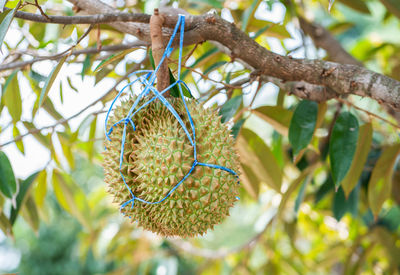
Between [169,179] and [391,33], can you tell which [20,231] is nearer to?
[169,179]

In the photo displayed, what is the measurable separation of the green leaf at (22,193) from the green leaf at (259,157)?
1.99 ft

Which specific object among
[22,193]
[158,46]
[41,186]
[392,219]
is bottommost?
[392,219]

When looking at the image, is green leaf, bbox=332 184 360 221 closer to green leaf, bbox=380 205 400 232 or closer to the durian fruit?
green leaf, bbox=380 205 400 232

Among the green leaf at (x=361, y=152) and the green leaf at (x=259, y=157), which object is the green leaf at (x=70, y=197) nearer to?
the green leaf at (x=259, y=157)

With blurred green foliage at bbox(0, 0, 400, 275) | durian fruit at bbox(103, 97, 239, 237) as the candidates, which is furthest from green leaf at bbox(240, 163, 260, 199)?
durian fruit at bbox(103, 97, 239, 237)

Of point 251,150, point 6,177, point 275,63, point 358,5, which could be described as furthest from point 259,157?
point 358,5

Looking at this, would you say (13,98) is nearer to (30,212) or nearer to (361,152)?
(30,212)

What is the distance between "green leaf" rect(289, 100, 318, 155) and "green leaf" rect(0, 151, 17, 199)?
67 cm

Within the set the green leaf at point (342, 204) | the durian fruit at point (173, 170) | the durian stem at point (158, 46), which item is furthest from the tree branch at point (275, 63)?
the green leaf at point (342, 204)

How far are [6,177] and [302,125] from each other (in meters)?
0.72

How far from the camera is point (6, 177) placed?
0.93m

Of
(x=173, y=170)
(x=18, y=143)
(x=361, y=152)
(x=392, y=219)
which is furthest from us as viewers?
(x=392, y=219)

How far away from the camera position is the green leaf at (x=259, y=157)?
1.08 meters

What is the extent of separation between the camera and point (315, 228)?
222 centimetres
